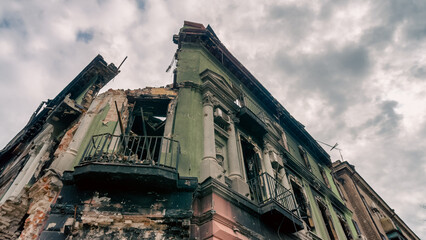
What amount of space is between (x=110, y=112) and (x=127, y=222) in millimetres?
3956

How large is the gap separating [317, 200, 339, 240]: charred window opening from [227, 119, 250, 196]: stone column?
6.56 meters

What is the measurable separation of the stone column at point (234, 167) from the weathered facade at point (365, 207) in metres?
13.2

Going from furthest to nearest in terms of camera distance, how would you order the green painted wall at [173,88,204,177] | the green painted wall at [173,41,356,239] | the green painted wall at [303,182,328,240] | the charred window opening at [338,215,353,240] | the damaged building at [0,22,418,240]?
the charred window opening at [338,215,353,240]
the green painted wall at [303,182,328,240]
the green painted wall at [173,41,356,239]
the green painted wall at [173,88,204,177]
the damaged building at [0,22,418,240]

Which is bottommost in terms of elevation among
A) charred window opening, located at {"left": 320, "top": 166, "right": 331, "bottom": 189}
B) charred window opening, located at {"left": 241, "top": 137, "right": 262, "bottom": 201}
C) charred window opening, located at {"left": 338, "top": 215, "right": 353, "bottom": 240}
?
charred window opening, located at {"left": 338, "top": 215, "right": 353, "bottom": 240}

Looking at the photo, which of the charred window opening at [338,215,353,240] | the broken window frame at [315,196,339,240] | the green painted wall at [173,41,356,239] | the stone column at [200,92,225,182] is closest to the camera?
the stone column at [200,92,225,182]

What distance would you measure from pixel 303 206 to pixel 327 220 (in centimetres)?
220

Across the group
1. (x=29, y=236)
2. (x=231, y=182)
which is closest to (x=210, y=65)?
(x=231, y=182)

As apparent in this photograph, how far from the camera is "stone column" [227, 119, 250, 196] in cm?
724

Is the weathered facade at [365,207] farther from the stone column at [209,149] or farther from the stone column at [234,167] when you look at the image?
the stone column at [209,149]

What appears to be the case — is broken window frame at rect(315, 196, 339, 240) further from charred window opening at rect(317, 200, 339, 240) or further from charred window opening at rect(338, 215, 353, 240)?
charred window opening at rect(338, 215, 353, 240)

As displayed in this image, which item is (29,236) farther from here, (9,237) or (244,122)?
(244,122)

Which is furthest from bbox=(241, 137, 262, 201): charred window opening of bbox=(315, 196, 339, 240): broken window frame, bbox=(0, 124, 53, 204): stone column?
bbox=(0, 124, 53, 204): stone column

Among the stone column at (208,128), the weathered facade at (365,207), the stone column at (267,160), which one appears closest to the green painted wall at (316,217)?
the stone column at (267,160)

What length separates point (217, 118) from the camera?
362 inches
